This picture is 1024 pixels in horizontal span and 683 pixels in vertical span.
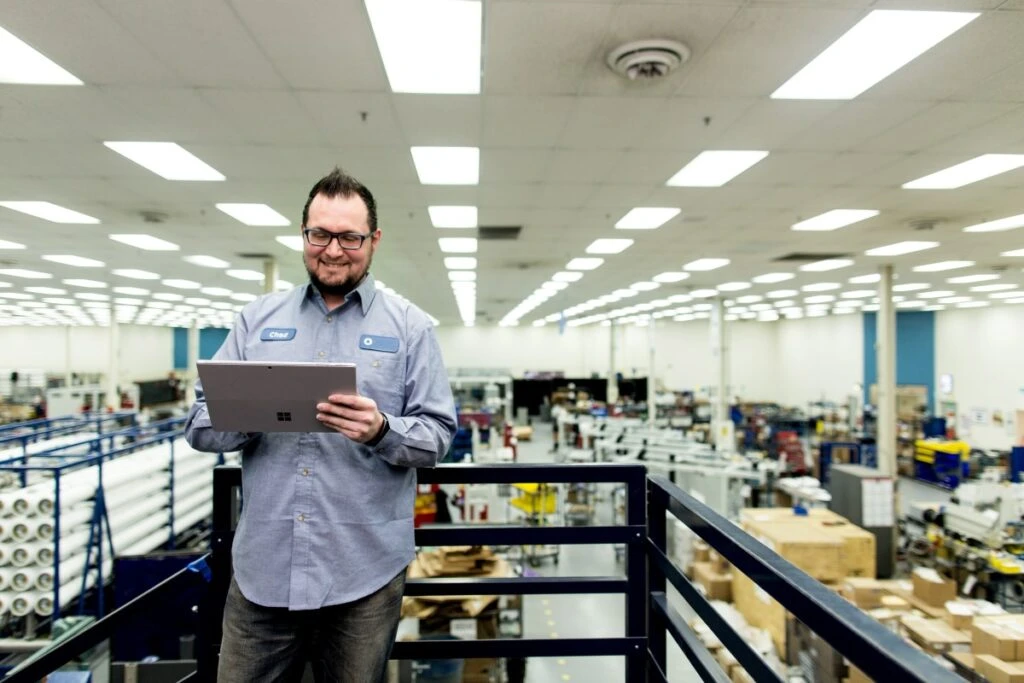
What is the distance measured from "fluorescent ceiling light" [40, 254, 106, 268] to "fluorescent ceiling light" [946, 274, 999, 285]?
15.4 meters

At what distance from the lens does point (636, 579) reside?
5.71 feet

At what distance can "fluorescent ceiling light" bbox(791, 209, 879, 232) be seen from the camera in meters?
6.22

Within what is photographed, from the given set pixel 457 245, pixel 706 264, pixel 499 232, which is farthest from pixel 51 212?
pixel 706 264

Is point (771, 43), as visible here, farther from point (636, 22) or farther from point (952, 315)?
point (952, 315)

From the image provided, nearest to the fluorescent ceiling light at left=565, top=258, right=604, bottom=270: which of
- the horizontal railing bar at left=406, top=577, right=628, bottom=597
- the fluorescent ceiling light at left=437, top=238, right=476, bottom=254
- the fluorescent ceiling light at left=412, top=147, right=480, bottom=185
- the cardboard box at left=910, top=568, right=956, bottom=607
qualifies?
the fluorescent ceiling light at left=437, top=238, right=476, bottom=254

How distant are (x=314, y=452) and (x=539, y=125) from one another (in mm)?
3200

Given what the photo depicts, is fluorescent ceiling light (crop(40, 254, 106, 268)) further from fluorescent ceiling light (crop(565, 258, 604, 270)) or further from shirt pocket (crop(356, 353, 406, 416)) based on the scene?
shirt pocket (crop(356, 353, 406, 416))

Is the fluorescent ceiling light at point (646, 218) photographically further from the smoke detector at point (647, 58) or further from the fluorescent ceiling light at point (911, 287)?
the fluorescent ceiling light at point (911, 287)

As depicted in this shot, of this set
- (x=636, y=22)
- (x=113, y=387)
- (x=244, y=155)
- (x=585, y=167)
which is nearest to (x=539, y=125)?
(x=585, y=167)

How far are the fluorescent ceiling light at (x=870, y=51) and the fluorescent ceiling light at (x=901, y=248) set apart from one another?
5615mm

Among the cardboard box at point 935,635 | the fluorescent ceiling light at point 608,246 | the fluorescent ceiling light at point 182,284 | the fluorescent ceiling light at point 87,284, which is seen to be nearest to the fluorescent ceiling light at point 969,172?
the fluorescent ceiling light at point 608,246

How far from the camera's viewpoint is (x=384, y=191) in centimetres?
541

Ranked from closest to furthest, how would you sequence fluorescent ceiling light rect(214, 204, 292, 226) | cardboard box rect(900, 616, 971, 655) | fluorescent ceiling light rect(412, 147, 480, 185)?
fluorescent ceiling light rect(412, 147, 480, 185) < cardboard box rect(900, 616, 971, 655) < fluorescent ceiling light rect(214, 204, 292, 226)

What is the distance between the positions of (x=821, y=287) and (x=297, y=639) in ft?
45.5
